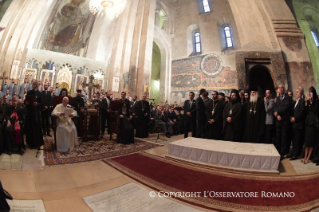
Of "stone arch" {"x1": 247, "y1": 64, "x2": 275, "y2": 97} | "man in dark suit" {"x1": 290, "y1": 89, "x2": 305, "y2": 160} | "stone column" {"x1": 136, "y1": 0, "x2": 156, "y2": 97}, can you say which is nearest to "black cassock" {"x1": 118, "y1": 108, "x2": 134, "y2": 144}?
"man in dark suit" {"x1": 290, "y1": 89, "x2": 305, "y2": 160}

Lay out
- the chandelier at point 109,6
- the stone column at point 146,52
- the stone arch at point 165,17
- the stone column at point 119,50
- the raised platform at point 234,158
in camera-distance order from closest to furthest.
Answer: the raised platform at point 234,158 → the chandelier at point 109,6 → the stone column at point 146,52 → the stone column at point 119,50 → the stone arch at point 165,17

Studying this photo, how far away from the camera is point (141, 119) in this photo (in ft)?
20.7

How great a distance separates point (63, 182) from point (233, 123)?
14.1 ft

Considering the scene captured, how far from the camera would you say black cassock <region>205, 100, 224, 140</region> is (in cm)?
477

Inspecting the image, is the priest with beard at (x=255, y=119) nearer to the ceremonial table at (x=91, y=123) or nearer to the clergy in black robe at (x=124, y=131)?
the clergy in black robe at (x=124, y=131)

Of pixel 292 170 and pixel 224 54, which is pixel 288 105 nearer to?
pixel 292 170

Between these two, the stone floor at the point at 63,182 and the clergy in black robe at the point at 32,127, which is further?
the clergy in black robe at the point at 32,127

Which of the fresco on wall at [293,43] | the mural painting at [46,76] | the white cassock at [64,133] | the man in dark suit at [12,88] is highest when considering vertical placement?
the fresco on wall at [293,43]

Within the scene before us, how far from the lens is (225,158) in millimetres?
3086

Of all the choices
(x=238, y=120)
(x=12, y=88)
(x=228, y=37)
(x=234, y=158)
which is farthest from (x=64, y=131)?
(x=228, y=37)

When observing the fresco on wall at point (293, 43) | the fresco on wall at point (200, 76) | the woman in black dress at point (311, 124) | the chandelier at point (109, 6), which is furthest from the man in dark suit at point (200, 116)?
the chandelier at point (109, 6)

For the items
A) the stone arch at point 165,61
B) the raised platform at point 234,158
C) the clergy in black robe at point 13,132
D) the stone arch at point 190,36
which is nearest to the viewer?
the raised platform at point 234,158

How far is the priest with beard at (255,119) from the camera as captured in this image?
4316mm

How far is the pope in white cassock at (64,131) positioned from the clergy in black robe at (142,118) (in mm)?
2734
